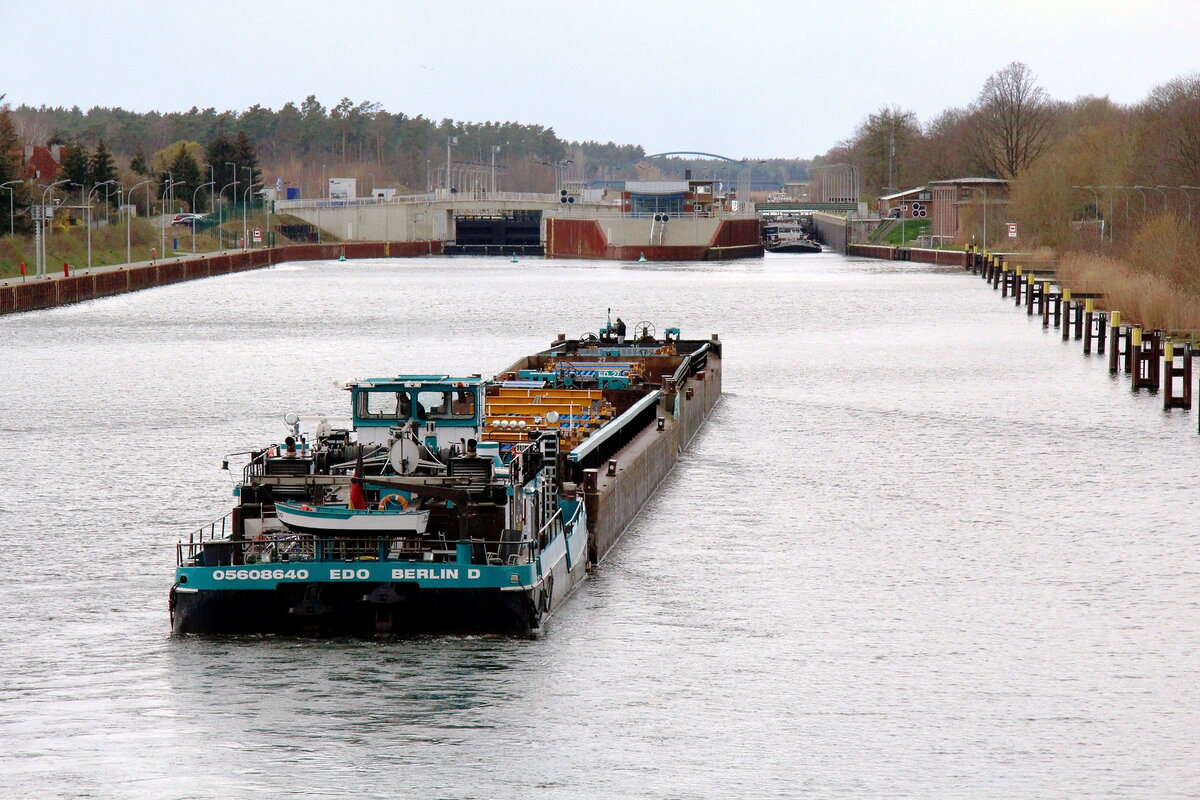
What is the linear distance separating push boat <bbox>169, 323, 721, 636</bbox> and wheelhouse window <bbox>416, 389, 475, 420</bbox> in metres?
0.02

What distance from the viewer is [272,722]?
2262 cm

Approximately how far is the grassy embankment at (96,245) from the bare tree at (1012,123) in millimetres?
87087

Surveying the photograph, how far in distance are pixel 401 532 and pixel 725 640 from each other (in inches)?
219

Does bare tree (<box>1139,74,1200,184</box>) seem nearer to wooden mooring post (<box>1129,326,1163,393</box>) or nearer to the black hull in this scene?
wooden mooring post (<box>1129,326,1163,393</box>)

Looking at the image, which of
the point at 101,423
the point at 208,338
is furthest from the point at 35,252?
the point at 101,423

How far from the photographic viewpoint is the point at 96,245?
136 meters

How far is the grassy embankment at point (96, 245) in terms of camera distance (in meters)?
114

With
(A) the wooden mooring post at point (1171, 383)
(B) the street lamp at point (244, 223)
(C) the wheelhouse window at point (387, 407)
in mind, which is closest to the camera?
(C) the wheelhouse window at point (387, 407)

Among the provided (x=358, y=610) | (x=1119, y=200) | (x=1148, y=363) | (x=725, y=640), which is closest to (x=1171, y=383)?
(x=1148, y=363)

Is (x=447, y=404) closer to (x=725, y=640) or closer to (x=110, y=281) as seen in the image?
(x=725, y=640)

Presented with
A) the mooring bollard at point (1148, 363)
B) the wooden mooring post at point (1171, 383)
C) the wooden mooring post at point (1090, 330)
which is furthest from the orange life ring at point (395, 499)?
the wooden mooring post at point (1090, 330)

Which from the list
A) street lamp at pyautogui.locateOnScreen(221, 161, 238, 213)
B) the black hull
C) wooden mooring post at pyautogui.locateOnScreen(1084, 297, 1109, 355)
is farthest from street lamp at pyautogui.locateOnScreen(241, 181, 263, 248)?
the black hull

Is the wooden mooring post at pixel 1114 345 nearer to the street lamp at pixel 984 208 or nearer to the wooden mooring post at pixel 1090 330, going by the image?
the wooden mooring post at pixel 1090 330

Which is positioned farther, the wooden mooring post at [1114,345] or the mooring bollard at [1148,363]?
the wooden mooring post at [1114,345]
